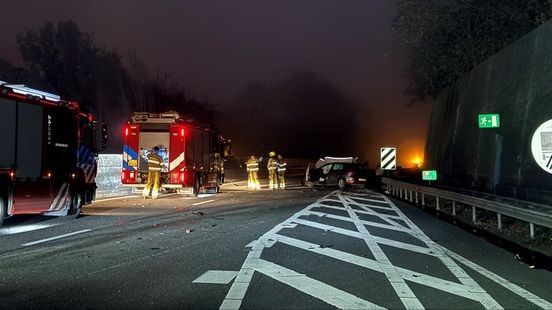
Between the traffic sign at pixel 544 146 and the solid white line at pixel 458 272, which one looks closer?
the solid white line at pixel 458 272

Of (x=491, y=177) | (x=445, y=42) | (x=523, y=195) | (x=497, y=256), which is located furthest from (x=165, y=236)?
(x=445, y=42)

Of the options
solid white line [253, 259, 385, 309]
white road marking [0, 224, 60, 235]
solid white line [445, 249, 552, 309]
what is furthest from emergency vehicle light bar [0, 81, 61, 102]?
solid white line [445, 249, 552, 309]

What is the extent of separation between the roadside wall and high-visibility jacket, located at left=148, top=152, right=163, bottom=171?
34.4ft

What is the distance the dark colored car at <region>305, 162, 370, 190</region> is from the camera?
25.0m

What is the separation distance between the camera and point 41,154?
1152 cm

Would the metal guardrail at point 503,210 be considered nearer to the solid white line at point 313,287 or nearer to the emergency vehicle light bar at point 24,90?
the solid white line at point 313,287

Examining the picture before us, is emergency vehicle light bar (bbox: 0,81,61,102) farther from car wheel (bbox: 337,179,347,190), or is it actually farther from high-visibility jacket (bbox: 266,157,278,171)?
car wheel (bbox: 337,179,347,190)

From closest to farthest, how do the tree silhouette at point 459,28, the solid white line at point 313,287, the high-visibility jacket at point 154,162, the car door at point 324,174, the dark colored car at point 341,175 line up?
1. the solid white line at point 313,287
2. the high-visibility jacket at point 154,162
3. the tree silhouette at point 459,28
4. the dark colored car at point 341,175
5. the car door at point 324,174

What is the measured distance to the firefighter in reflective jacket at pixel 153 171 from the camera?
1788 centimetres

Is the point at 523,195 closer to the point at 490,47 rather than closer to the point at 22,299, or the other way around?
the point at 22,299

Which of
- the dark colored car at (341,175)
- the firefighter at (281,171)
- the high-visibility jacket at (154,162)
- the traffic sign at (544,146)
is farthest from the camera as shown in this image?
the firefighter at (281,171)

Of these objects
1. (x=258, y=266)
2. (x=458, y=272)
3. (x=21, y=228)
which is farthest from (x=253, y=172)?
(x=458, y=272)

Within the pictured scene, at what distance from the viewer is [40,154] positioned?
11.5 m

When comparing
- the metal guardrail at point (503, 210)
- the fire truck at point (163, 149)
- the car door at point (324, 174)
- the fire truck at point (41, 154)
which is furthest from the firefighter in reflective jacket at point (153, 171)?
the car door at point (324, 174)
